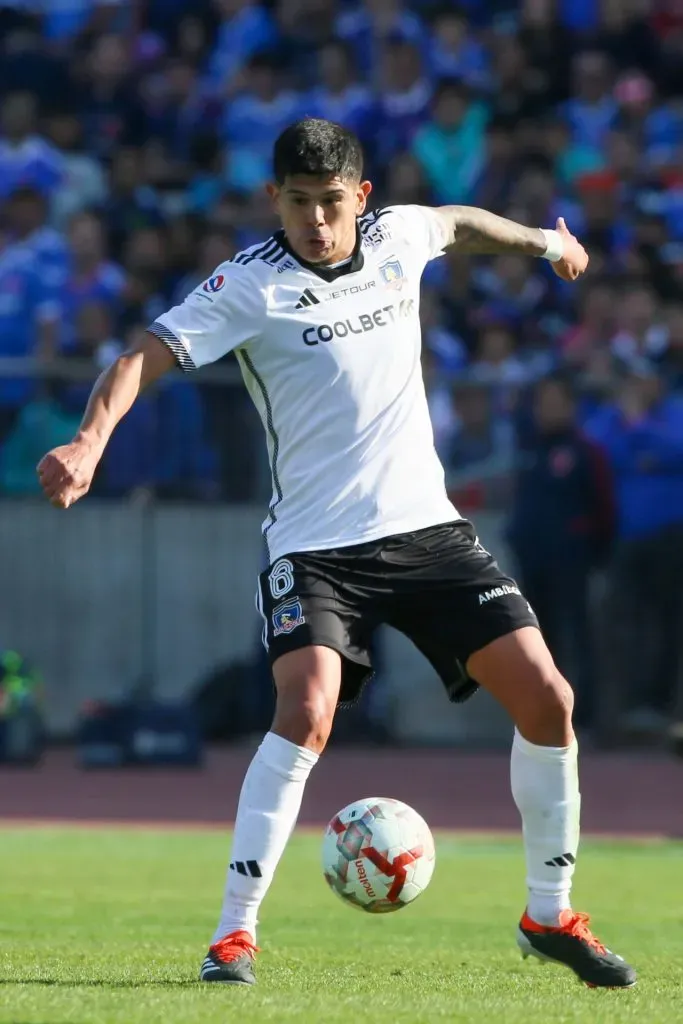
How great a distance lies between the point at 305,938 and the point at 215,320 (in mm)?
2634

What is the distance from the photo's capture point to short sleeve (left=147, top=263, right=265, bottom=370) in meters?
6.06

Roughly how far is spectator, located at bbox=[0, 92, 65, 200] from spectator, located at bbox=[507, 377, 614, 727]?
5.78 metres

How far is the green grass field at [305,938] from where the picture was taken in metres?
5.28

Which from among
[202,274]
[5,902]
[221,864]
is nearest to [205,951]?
[5,902]

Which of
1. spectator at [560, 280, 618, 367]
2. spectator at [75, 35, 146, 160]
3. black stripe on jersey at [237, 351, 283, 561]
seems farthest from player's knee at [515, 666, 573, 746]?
spectator at [75, 35, 146, 160]

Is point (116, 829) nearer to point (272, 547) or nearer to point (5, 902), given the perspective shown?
point (5, 902)

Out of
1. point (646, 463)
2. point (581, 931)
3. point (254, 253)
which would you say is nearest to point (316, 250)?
point (254, 253)

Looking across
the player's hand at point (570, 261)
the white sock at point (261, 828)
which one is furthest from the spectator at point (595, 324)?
Answer: the white sock at point (261, 828)

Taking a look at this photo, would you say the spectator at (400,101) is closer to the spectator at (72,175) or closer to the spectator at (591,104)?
the spectator at (591,104)

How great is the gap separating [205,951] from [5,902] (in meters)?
2.14

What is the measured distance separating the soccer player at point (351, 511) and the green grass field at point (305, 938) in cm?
42

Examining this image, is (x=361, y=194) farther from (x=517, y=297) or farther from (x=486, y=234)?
(x=517, y=297)

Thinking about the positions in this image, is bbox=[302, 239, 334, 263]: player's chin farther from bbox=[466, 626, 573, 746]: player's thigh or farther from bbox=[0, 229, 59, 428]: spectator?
bbox=[0, 229, 59, 428]: spectator

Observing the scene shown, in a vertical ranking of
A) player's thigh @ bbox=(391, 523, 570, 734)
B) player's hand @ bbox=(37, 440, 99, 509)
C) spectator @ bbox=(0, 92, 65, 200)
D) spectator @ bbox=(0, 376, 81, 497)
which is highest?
spectator @ bbox=(0, 92, 65, 200)
